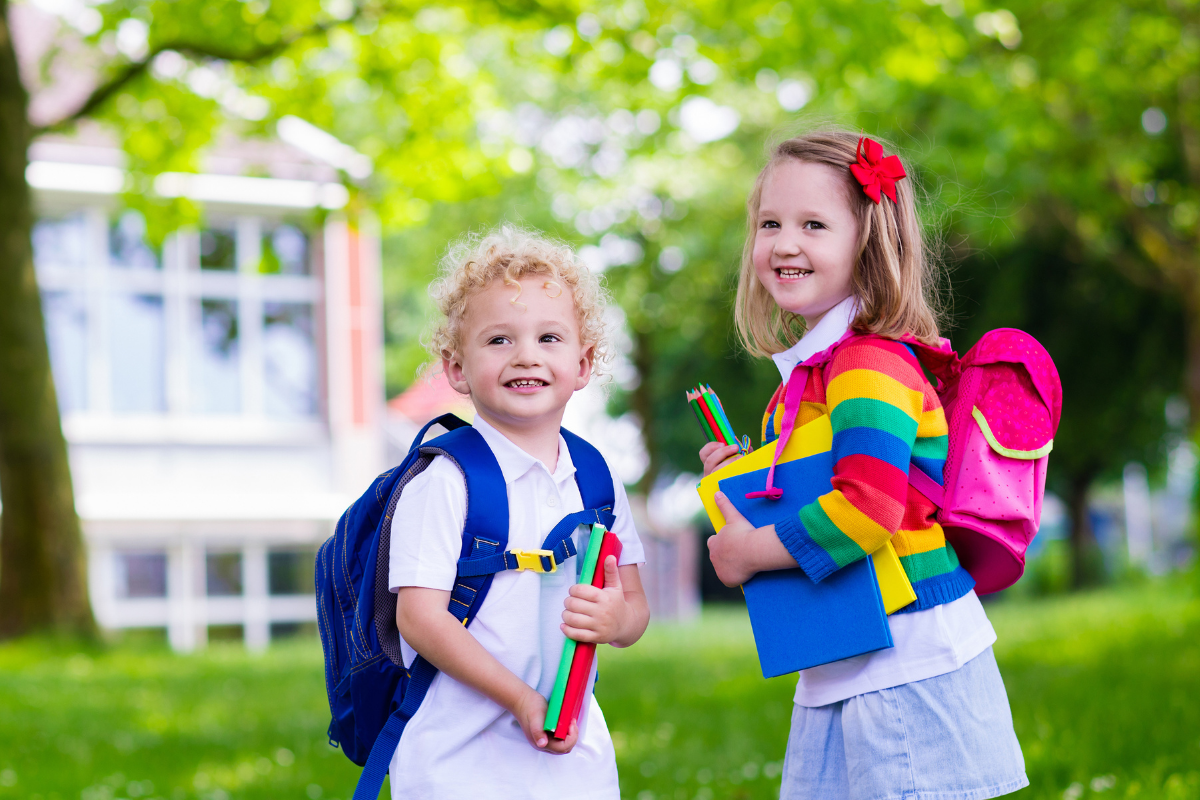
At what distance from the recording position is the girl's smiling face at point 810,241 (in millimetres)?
2074

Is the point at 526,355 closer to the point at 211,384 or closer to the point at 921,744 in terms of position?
the point at 921,744

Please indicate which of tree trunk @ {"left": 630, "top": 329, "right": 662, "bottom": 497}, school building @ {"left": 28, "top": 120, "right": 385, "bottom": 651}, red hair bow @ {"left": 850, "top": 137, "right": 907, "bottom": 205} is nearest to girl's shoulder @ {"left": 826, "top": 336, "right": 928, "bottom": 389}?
red hair bow @ {"left": 850, "top": 137, "right": 907, "bottom": 205}

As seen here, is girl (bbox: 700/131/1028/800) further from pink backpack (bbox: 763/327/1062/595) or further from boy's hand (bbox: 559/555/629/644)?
boy's hand (bbox: 559/555/629/644)

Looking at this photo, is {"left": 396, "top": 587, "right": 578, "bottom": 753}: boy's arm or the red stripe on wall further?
the red stripe on wall

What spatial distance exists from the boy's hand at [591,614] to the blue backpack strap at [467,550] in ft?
0.47

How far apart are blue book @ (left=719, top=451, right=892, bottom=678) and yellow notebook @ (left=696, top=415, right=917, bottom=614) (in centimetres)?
2

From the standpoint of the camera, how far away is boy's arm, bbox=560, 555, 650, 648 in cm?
188

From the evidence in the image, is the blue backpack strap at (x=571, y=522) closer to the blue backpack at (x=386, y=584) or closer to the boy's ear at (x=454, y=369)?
the blue backpack at (x=386, y=584)

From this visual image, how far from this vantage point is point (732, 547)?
201 centimetres

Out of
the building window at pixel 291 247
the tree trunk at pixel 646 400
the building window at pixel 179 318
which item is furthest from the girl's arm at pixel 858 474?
the tree trunk at pixel 646 400

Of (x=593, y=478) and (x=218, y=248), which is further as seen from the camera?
(x=218, y=248)

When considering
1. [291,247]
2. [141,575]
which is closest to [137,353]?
[291,247]

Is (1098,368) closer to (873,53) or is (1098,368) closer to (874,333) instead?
(873,53)

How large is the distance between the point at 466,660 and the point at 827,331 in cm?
87
